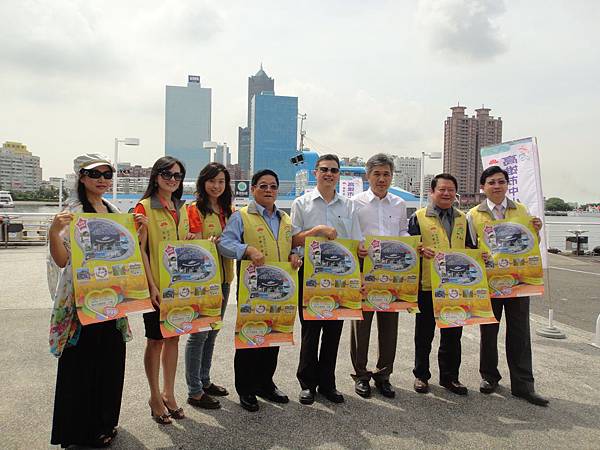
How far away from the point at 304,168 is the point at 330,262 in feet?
76.7

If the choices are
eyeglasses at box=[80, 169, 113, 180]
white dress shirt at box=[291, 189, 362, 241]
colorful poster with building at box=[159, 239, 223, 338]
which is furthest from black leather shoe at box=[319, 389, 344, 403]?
eyeglasses at box=[80, 169, 113, 180]

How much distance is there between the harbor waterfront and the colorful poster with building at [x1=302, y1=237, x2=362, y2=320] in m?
0.75

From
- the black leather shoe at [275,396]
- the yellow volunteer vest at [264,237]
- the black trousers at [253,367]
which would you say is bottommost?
the black leather shoe at [275,396]

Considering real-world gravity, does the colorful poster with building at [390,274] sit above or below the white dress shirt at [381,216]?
below

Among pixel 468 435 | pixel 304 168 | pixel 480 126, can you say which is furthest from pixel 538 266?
pixel 480 126

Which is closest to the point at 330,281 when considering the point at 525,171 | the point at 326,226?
the point at 326,226

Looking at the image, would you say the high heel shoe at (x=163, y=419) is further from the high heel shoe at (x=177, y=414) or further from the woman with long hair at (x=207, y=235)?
the woman with long hair at (x=207, y=235)

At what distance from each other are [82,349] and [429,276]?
271cm

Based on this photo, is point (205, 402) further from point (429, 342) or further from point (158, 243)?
point (429, 342)

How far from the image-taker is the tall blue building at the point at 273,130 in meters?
44.1

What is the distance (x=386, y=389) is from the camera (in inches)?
146

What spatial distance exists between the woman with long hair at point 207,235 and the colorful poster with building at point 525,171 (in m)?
3.58

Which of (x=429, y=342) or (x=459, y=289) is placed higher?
(x=459, y=289)

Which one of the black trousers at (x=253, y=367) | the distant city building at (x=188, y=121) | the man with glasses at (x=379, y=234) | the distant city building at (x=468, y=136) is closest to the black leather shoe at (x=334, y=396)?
the man with glasses at (x=379, y=234)
